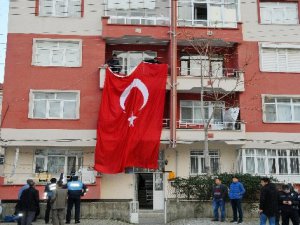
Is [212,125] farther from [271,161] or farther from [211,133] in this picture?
[271,161]

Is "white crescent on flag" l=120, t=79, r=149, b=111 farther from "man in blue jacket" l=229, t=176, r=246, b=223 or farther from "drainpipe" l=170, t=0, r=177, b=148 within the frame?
"man in blue jacket" l=229, t=176, r=246, b=223

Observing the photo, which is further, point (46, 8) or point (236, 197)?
point (46, 8)

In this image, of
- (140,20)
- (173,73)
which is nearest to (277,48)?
(173,73)

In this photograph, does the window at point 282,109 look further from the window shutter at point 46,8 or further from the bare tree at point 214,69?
the window shutter at point 46,8

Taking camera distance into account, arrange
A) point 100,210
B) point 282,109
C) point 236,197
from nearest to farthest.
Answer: point 236,197 < point 100,210 < point 282,109

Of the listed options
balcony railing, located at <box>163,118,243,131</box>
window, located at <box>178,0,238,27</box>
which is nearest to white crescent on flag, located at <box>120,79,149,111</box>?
balcony railing, located at <box>163,118,243,131</box>

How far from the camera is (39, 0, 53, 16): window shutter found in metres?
26.0

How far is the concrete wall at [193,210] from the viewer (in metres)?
19.5

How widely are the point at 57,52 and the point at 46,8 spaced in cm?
286

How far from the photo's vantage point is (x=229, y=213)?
760 inches

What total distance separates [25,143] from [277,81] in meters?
15.0

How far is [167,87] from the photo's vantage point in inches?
→ 993

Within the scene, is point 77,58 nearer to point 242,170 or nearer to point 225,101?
point 225,101

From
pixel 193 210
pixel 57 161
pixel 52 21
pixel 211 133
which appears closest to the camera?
pixel 193 210
